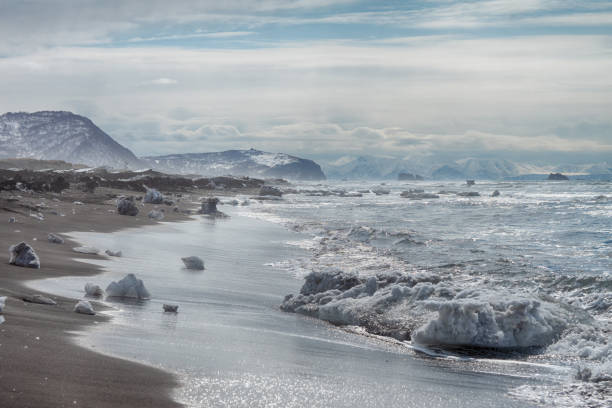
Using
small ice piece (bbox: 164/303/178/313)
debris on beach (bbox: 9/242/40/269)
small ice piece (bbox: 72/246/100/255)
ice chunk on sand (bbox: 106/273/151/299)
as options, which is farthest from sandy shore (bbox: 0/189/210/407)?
small ice piece (bbox: 72/246/100/255)

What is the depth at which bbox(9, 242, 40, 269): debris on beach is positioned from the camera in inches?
460

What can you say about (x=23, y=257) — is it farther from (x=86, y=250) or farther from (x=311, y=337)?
(x=311, y=337)

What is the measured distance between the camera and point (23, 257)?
11695 mm

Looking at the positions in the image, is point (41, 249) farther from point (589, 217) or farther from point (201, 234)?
point (589, 217)

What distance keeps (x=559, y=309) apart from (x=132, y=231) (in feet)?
54.6

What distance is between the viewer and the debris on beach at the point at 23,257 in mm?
11672

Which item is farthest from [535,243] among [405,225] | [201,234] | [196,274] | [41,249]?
[41,249]

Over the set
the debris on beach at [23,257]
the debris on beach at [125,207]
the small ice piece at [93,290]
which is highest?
the debris on beach at [125,207]

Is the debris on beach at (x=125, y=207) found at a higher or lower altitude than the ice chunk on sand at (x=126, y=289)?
higher

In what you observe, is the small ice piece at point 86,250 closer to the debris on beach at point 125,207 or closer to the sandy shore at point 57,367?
the sandy shore at point 57,367

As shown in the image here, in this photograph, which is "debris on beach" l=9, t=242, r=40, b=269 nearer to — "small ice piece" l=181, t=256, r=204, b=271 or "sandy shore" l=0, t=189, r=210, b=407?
"sandy shore" l=0, t=189, r=210, b=407

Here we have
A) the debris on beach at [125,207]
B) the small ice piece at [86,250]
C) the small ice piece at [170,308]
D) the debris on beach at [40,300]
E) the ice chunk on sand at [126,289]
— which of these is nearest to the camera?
the debris on beach at [40,300]

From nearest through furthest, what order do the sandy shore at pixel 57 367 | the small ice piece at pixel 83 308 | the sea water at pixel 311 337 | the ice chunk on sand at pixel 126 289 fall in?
the sandy shore at pixel 57 367 < the sea water at pixel 311 337 < the small ice piece at pixel 83 308 < the ice chunk on sand at pixel 126 289

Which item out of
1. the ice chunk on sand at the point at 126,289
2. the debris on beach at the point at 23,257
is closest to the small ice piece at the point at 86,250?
the debris on beach at the point at 23,257
